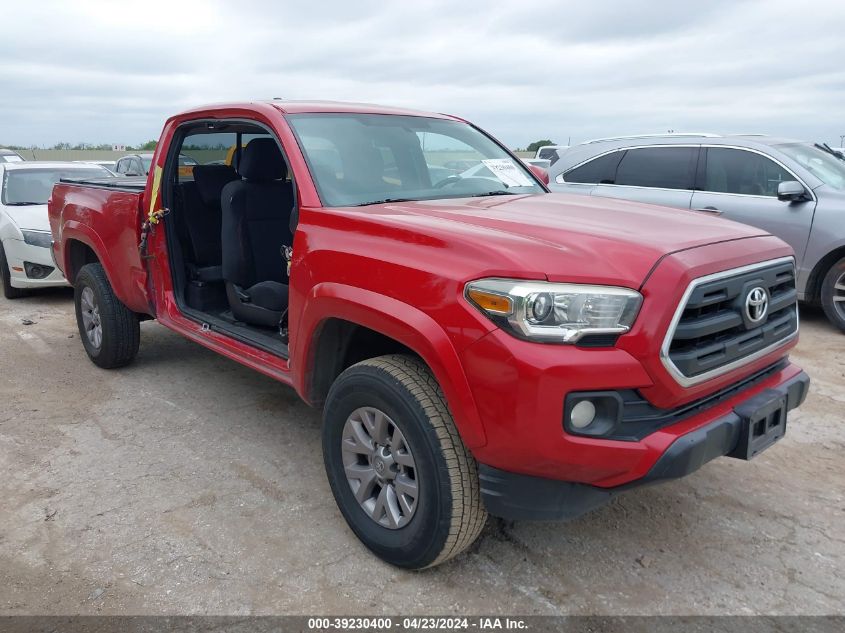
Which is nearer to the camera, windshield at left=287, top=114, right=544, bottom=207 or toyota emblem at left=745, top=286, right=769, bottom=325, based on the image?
toyota emblem at left=745, top=286, right=769, bottom=325

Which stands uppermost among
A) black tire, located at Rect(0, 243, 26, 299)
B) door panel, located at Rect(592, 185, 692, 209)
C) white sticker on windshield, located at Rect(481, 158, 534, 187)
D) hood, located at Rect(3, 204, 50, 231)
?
white sticker on windshield, located at Rect(481, 158, 534, 187)

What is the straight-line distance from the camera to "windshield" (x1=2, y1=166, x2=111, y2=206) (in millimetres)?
8305

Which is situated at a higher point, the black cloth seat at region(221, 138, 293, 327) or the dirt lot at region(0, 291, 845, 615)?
the black cloth seat at region(221, 138, 293, 327)

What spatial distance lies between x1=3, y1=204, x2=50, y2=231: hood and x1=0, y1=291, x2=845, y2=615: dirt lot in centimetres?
392

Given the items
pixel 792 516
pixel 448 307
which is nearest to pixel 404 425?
pixel 448 307

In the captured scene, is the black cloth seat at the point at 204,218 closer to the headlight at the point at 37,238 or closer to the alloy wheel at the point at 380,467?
the alloy wheel at the point at 380,467

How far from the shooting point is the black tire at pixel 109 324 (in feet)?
16.1

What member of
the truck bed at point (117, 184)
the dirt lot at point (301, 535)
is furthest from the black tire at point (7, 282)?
the dirt lot at point (301, 535)

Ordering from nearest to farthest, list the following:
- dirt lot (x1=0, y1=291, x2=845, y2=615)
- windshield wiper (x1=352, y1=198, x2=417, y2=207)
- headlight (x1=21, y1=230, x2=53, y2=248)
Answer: dirt lot (x1=0, y1=291, x2=845, y2=615)
windshield wiper (x1=352, y1=198, x2=417, y2=207)
headlight (x1=21, y1=230, x2=53, y2=248)

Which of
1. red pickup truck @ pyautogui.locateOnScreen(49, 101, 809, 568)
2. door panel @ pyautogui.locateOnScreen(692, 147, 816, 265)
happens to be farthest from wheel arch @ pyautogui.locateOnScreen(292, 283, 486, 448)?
door panel @ pyautogui.locateOnScreen(692, 147, 816, 265)

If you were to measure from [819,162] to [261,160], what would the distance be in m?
5.58

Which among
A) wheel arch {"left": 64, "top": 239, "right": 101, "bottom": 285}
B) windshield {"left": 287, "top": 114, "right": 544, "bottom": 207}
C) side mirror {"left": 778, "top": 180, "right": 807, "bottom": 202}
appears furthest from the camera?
side mirror {"left": 778, "top": 180, "right": 807, "bottom": 202}

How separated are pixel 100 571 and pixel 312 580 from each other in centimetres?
86

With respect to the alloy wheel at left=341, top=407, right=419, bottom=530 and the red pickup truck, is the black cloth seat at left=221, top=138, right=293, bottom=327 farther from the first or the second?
the alloy wheel at left=341, top=407, right=419, bottom=530
